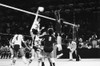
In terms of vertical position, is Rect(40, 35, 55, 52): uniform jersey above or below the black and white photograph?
above

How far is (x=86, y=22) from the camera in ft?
87.4

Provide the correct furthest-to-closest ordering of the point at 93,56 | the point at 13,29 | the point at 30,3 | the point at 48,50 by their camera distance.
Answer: the point at 30,3
the point at 13,29
the point at 93,56
the point at 48,50

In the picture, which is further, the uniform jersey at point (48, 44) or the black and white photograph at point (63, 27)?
the black and white photograph at point (63, 27)

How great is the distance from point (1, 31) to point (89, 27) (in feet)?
32.7

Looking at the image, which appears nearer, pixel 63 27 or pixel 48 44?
Result: pixel 48 44

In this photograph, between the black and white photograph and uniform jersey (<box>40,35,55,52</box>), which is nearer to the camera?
uniform jersey (<box>40,35,55,52</box>)

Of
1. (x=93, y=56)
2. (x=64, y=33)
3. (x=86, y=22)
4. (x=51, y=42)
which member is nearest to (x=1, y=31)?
(x=64, y=33)

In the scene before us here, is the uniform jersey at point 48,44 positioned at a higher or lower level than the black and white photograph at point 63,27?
higher

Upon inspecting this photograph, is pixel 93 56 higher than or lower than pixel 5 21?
lower

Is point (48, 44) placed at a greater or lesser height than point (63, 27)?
greater

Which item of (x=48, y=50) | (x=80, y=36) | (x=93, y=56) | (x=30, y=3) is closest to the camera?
(x=48, y=50)

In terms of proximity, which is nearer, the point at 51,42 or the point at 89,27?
the point at 51,42

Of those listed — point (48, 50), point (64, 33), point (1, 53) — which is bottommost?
point (1, 53)

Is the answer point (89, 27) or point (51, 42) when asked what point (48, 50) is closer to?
point (51, 42)
